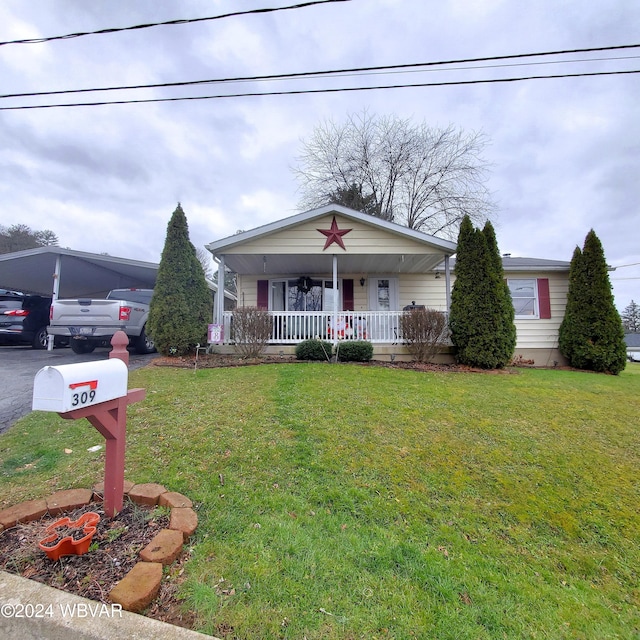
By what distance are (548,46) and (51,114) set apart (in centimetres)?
894

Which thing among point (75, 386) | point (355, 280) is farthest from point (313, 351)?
point (75, 386)

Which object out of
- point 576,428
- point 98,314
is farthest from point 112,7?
point 576,428

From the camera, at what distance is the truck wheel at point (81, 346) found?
29.0 feet

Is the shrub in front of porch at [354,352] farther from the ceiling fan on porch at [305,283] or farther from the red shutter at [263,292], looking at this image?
the red shutter at [263,292]

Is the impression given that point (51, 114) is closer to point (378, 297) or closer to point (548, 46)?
point (548, 46)

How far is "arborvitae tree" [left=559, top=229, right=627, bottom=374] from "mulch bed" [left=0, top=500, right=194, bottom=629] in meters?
10.9

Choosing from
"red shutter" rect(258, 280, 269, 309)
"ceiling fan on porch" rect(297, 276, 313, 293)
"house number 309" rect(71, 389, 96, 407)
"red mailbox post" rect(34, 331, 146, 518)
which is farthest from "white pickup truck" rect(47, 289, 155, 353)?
"house number 309" rect(71, 389, 96, 407)

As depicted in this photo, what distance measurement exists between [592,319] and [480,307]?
387 centimetres

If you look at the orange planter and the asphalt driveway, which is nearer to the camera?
the orange planter

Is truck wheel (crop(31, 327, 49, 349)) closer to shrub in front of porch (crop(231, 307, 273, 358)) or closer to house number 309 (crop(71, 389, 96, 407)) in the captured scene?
shrub in front of porch (crop(231, 307, 273, 358))

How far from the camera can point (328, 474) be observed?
9.09ft

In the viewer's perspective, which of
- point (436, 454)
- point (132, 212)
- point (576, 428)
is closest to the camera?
point (436, 454)

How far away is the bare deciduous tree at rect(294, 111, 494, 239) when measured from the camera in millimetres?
18656

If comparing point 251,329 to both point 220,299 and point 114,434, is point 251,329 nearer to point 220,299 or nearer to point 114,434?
point 220,299
